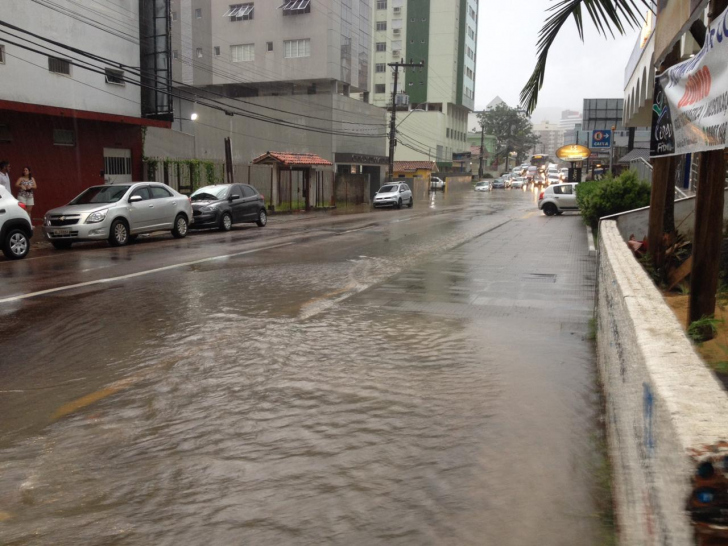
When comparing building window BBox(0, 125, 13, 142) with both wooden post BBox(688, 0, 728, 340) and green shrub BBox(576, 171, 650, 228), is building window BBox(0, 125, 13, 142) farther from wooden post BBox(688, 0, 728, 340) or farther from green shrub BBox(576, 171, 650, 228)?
wooden post BBox(688, 0, 728, 340)

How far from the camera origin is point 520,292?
9.70 m

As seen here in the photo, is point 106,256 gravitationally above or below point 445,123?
below

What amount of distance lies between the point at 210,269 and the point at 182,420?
7.58 metres

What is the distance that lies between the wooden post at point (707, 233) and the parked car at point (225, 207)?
54.3 feet

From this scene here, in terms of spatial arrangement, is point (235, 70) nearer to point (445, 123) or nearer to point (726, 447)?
point (445, 123)

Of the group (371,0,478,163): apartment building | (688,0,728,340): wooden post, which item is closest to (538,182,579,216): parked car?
(688,0,728,340): wooden post

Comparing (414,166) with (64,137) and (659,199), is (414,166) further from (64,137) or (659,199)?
→ (659,199)

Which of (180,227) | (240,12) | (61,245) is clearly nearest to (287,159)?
(180,227)

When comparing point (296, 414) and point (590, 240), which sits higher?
point (590, 240)

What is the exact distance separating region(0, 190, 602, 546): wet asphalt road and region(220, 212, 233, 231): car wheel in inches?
452

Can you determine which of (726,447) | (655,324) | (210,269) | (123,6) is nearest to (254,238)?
(210,269)

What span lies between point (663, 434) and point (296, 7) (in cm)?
5403

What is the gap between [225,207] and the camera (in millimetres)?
21625

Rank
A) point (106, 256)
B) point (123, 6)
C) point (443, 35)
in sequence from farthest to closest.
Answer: point (443, 35) → point (123, 6) → point (106, 256)
